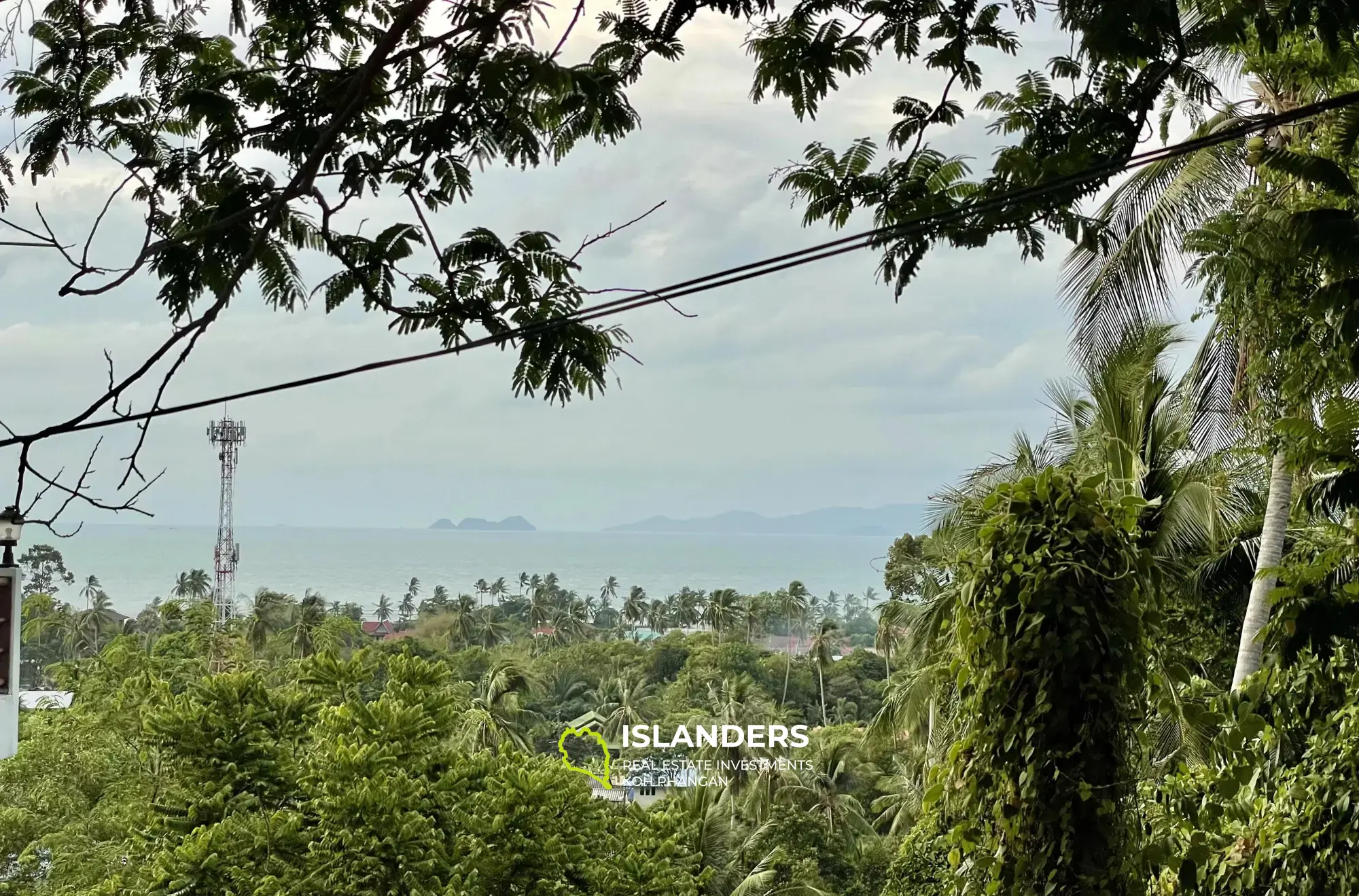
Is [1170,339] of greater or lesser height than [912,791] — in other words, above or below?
above

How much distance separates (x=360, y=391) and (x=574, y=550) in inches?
3015

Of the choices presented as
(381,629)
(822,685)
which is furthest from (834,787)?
(381,629)

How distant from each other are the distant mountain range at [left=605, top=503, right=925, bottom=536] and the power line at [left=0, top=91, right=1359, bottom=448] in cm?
12581

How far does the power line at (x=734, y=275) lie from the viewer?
4.76 feet

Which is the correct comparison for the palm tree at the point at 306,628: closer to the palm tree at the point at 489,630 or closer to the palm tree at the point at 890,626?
the palm tree at the point at 489,630

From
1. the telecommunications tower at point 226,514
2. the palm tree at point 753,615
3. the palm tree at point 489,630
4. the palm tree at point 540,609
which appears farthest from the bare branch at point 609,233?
the palm tree at point 540,609

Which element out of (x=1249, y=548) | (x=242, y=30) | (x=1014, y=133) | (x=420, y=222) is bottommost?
(x=1249, y=548)

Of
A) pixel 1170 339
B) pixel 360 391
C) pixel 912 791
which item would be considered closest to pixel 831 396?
pixel 360 391

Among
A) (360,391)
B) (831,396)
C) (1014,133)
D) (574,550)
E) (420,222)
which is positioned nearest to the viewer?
(420,222)

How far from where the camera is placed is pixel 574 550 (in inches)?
6201

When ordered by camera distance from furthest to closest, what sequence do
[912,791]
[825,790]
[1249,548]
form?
[825,790]
[912,791]
[1249,548]

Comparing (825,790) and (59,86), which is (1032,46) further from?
(825,790)

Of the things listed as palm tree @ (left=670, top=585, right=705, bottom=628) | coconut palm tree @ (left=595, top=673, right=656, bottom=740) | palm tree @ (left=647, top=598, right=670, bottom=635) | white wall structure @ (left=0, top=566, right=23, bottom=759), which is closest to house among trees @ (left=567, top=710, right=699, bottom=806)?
coconut palm tree @ (left=595, top=673, right=656, bottom=740)

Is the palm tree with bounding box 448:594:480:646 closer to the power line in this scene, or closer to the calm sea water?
the calm sea water
